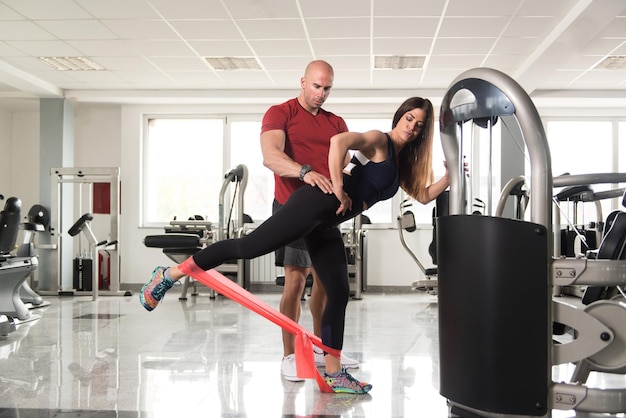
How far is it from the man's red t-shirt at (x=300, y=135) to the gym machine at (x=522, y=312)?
107 cm

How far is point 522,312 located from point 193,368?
1931 mm

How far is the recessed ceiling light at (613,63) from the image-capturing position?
6.22m

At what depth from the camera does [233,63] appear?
261 inches

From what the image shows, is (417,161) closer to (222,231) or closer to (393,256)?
(222,231)

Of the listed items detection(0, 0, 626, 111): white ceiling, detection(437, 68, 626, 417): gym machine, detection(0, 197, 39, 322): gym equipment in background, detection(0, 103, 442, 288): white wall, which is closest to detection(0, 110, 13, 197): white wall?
detection(0, 103, 442, 288): white wall

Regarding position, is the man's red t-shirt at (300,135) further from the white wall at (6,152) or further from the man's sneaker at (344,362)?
the white wall at (6,152)

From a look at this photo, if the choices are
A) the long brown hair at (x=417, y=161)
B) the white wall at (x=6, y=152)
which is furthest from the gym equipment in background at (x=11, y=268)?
the white wall at (x=6, y=152)

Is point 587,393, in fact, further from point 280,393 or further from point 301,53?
point 301,53

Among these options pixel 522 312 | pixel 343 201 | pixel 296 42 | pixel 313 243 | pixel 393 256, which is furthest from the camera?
pixel 393 256

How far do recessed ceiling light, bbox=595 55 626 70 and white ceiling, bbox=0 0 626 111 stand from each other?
0.23ft

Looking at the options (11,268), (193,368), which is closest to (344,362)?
(193,368)

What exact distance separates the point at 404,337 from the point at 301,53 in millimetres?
3235

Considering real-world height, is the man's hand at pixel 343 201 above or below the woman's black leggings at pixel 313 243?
above

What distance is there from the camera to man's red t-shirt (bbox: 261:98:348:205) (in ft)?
8.89
